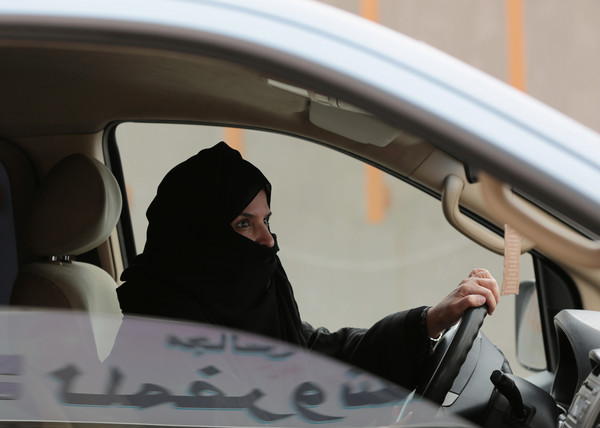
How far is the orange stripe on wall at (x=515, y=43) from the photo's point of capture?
22.6ft

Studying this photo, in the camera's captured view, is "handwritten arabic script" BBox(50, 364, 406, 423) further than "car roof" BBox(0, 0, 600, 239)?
Yes

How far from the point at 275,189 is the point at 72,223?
61cm

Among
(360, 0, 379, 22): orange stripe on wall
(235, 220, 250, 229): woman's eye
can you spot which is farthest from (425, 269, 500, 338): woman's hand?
(360, 0, 379, 22): orange stripe on wall

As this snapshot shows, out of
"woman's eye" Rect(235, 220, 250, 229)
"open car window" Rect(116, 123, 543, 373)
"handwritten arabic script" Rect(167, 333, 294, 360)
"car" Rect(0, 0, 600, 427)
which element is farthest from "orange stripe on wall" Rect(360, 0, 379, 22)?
"handwritten arabic script" Rect(167, 333, 294, 360)

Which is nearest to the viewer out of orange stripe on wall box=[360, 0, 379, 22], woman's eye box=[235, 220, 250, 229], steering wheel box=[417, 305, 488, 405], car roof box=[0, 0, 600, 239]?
car roof box=[0, 0, 600, 239]

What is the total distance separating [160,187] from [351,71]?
48.6 inches

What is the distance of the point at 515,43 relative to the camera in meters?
6.95

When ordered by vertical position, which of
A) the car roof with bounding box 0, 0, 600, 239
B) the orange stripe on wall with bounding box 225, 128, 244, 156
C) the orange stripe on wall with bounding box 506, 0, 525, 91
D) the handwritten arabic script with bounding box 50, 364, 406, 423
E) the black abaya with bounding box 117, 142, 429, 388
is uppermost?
the orange stripe on wall with bounding box 506, 0, 525, 91

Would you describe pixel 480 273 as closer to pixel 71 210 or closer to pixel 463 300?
pixel 463 300

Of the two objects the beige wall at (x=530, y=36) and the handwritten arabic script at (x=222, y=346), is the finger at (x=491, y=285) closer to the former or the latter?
the handwritten arabic script at (x=222, y=346)

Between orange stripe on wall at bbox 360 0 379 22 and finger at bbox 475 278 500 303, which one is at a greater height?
orange stripe on wall at bbox 360 0 379 22

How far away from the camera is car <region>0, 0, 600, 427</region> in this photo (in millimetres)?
865

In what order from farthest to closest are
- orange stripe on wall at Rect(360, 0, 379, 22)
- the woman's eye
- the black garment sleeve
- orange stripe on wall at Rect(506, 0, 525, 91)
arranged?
→ orange stripe on wall at Rect(506, 0, 525, 91) → orange stripe on wall at Rect(360, 0, 379, 22) → the woman's eye → the black garment sleeve

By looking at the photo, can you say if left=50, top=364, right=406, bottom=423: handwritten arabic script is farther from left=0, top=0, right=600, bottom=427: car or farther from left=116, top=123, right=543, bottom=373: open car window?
left=116, top=123, right=543, bottom=373: open car window
